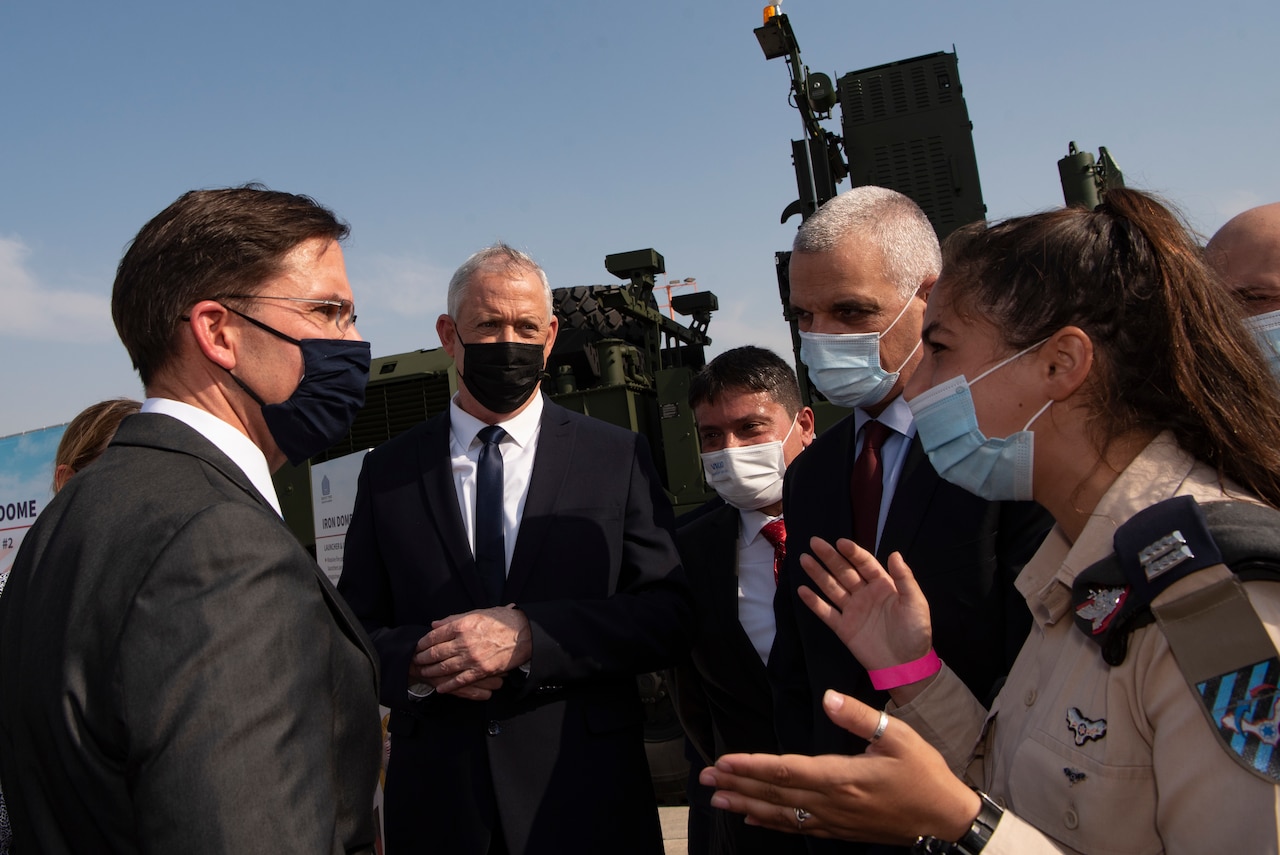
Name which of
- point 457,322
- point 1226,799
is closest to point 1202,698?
point 1226,799

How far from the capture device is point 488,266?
3078 mm

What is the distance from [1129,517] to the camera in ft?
4.58

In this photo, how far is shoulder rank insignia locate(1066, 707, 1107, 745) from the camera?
1296 millimetres

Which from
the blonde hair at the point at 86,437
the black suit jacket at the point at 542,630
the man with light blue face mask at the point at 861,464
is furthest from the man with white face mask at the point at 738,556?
the blonde hair at the point at 86,437

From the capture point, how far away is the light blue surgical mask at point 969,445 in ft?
5.36

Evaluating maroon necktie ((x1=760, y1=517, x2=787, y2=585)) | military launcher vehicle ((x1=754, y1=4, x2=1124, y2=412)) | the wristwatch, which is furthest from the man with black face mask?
military launcher vehicle ((x1=754, y1=4, x2=1124, y2=412))

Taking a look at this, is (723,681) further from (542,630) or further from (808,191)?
(808,191)

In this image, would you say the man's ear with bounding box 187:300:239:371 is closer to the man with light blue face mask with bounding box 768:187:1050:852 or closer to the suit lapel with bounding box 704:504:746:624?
the man with light blue face mask with bounding box 768:187:1050:852

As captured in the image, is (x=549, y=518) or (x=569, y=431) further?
(x=569, y=431)

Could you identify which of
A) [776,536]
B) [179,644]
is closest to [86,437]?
[179,644]

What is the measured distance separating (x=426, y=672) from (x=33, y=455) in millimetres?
3919

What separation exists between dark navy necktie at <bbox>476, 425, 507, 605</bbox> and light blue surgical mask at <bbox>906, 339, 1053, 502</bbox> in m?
1.37

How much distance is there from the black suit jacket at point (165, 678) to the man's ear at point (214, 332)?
322mm

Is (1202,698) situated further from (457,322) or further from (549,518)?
(457,322)
